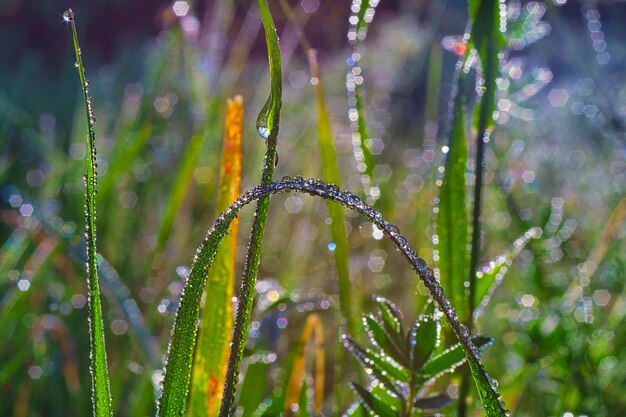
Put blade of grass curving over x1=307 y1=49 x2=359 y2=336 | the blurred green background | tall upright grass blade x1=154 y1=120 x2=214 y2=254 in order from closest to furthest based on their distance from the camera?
blade of grass curving over x1=307 y1=49 x2=359 y2=336 → the blurred green background → tall upright grass blade x1=154 y1=120 x2=214 y2=254

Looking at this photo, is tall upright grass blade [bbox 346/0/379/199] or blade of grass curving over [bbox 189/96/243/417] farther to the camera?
tall upright grass blade [bbox 346/0/379/199]

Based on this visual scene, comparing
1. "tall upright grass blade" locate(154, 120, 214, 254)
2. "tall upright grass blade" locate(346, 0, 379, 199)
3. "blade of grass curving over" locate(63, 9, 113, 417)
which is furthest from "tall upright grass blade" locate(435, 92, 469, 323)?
"tall upright grass blade" locate(154, 120, 214, 254)

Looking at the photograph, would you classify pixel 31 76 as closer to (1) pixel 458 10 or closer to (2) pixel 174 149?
(2) pixel 174 149

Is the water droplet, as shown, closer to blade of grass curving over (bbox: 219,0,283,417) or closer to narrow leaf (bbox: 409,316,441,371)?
blade of grass curving over (bbox: 219,0,283,417)

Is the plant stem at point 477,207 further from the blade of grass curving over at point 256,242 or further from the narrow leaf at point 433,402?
the blade of grass curving over at point 256,242

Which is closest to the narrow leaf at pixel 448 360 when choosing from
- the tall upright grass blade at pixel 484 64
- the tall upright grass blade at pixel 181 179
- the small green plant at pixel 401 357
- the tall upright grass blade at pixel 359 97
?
the small green plant at pixel 401 357

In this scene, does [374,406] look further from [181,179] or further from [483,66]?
[181,179]

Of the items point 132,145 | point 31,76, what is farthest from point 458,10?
point 132,145
